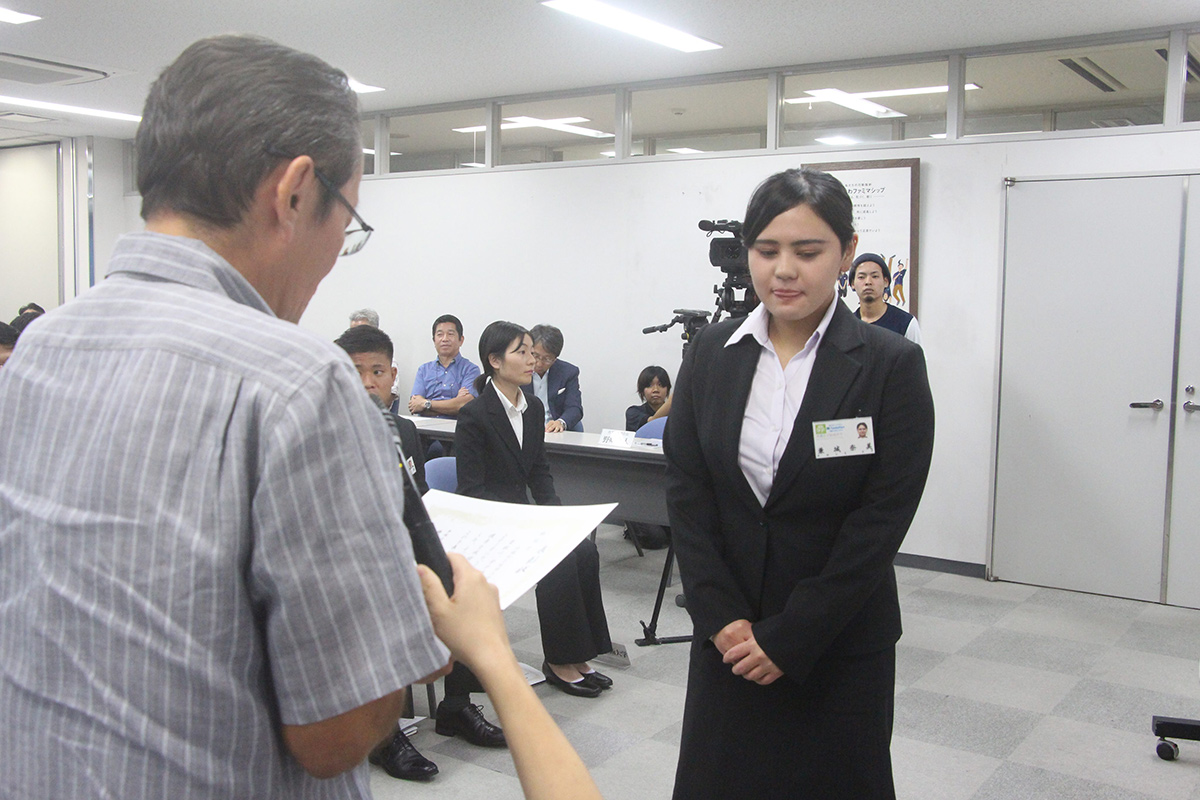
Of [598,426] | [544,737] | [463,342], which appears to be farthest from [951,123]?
[544,737]

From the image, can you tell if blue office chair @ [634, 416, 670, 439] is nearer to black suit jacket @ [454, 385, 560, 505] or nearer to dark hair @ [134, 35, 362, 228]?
black suit jacket @ [454, 385, 560, 505]

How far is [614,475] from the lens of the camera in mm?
4688

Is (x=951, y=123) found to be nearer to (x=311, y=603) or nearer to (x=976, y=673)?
(x=976, y=673)

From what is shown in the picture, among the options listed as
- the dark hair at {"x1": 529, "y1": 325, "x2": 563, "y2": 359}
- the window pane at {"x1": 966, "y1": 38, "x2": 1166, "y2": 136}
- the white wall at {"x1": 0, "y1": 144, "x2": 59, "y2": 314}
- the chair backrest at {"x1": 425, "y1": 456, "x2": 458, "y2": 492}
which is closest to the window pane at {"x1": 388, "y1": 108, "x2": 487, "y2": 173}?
the dark hair at {"x1": 529, "y1": 325, "x2": 563, "y2": 359}

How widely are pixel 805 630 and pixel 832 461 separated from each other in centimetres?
28

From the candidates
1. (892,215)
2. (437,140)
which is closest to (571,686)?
(892,215)

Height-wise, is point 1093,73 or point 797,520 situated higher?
point 1093,73

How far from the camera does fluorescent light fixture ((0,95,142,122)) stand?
294 inches

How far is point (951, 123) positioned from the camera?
540cm

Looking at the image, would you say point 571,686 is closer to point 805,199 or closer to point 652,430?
point 652,430

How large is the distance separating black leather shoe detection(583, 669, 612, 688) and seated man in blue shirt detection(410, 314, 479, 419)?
131 inches

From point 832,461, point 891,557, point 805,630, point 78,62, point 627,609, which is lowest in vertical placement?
point 627,609

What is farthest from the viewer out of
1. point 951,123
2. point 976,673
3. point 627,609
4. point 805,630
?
point 951,123

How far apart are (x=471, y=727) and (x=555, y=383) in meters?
3.43
